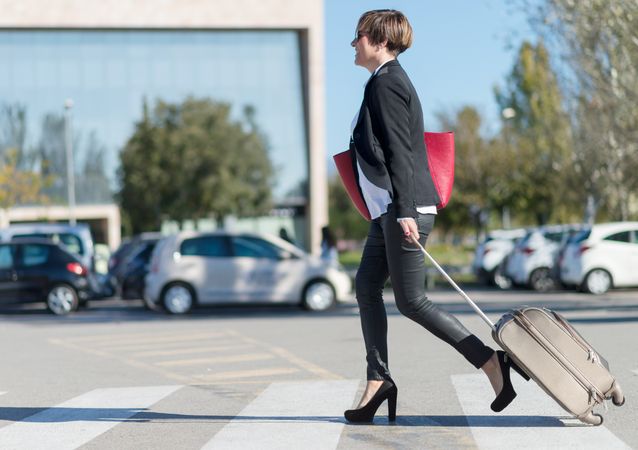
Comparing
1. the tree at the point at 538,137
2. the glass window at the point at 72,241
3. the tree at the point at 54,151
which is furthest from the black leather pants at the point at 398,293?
the tree at the point at 54,151

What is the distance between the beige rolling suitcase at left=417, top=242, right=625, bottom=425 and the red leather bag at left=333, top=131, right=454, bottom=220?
2.68 ft

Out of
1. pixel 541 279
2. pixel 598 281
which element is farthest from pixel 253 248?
pixel 541 279

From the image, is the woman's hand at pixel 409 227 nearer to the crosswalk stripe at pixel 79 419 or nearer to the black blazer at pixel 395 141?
the black blazer at pixel 395 141

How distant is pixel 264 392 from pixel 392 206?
230cm

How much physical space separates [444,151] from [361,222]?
88947 mm

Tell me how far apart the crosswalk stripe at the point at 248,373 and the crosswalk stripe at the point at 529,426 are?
2452 millimetres

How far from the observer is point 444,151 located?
21.0 ft

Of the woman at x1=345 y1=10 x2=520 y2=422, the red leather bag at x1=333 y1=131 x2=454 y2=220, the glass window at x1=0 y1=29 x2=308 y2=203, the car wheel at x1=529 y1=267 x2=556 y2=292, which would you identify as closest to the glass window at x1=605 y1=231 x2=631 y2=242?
the car wheel at x1=529 y1=267 x2=556 y2=292

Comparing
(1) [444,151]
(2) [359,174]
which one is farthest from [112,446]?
(1) [444,151]

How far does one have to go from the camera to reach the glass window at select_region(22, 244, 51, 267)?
72.4 feet

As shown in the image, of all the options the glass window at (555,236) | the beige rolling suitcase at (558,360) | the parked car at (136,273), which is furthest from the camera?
the glass window at (555,236)

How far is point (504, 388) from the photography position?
6.00 m

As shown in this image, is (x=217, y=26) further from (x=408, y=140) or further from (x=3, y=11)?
(x=408, y=140)

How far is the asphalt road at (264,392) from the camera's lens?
593 cm
